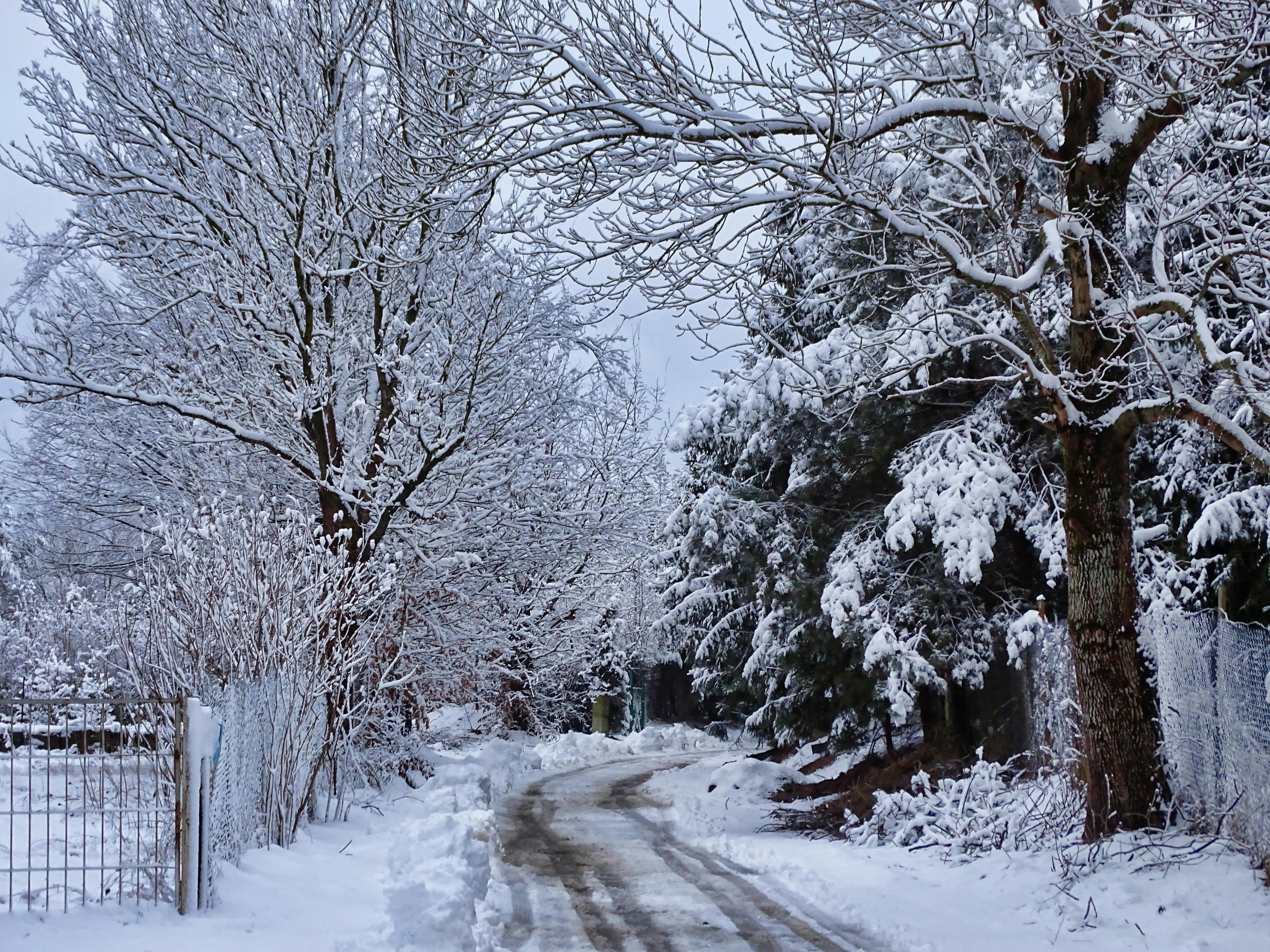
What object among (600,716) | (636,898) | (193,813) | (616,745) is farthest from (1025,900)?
(600,716)

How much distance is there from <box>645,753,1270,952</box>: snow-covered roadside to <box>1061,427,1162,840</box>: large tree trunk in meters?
0.67

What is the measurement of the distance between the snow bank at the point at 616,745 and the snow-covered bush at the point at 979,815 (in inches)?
548

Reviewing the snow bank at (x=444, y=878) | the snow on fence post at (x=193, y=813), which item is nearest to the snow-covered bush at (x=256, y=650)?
the snow on fence post at (x=193, y=813)

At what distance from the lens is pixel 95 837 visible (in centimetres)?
796

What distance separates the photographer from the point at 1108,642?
8.46 metres

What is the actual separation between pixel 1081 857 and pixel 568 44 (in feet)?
23.6

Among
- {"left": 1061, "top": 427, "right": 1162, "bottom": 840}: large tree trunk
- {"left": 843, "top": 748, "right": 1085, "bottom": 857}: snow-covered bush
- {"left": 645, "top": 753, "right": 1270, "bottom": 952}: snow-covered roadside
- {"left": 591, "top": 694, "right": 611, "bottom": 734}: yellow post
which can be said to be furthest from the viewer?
{"left": 591, "top": 694, "right": 611, "bottom": 734}: yellow post

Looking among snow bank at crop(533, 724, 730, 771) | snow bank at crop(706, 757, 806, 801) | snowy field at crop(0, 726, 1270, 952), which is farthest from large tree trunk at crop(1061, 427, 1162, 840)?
snow bank at crop(533, 724, 730, 771)

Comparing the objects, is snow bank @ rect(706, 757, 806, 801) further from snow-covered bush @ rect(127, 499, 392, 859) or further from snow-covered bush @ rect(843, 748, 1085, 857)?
snow-covered bush @ rect(127, 499, 392, 859)

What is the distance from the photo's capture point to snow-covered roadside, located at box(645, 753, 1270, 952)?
6.79 metres

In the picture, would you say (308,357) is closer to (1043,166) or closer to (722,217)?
(722,217)

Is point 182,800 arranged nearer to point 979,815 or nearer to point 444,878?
point 444,878

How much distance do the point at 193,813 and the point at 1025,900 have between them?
590 cm

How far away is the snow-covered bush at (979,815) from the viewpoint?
9.28 metres
